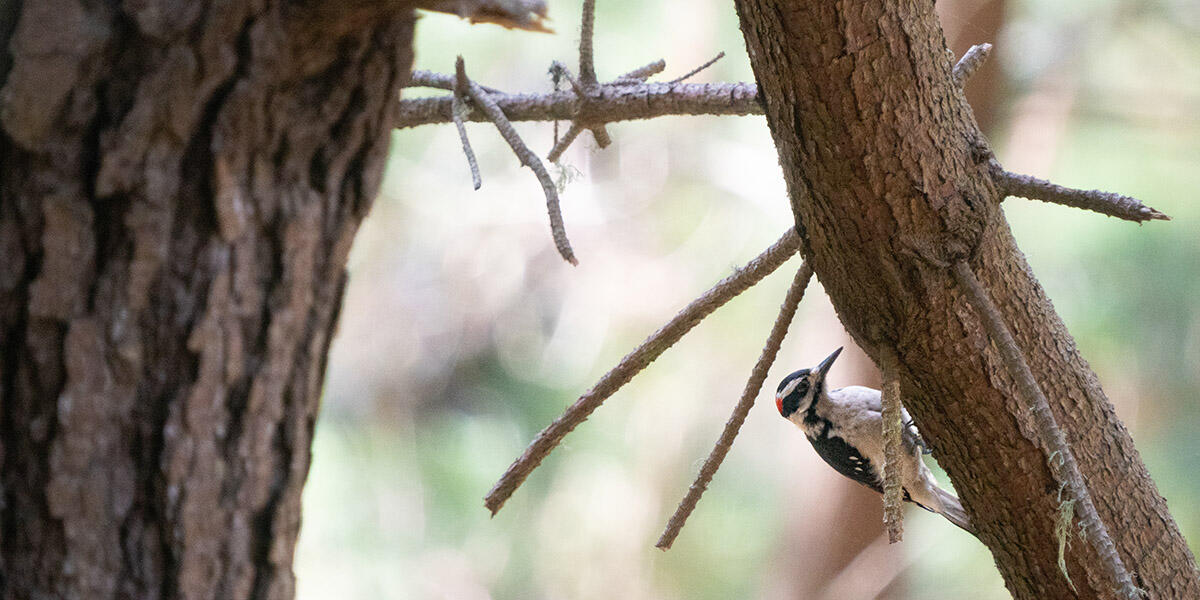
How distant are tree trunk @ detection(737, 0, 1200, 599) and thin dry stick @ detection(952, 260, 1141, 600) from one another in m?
0.04

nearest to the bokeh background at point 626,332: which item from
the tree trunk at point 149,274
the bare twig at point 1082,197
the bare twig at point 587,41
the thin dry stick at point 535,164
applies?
the bare twig at point 587,41

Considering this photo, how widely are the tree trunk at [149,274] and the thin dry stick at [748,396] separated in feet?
2.78

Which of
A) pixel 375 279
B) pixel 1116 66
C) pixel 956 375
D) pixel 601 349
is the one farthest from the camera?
pixel 375 279

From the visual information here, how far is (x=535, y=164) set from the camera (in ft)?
4.29

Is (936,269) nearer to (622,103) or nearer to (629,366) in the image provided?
(629,366)

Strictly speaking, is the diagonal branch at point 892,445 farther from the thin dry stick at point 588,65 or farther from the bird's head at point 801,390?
Answer: the bird's head at point 801,390

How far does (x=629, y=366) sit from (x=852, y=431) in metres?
1.62

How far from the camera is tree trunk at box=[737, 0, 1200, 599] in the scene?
105 centimetres

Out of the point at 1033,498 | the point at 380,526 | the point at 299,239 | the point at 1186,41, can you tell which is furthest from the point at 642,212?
the point at 299,239

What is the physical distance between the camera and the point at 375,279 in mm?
5430

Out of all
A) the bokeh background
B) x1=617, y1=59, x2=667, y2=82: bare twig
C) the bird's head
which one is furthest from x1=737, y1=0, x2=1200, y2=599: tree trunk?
the bokeh background

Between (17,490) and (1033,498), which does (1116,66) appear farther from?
(17,490)

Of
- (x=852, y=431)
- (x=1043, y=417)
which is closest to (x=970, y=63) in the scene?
(x=1043, y=417)

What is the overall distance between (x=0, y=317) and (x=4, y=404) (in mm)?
59
